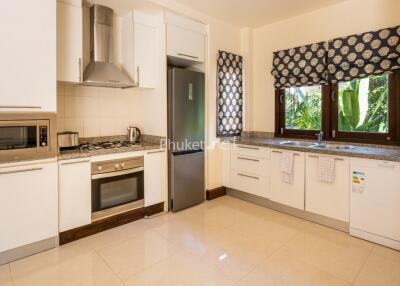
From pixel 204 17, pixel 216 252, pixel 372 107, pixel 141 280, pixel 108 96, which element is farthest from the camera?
pixel 204 17

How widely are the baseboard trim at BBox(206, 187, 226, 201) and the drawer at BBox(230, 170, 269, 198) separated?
20cm

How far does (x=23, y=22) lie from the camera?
1.97m

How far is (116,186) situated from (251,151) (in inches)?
67.4

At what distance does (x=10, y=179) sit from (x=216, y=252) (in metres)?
1.75

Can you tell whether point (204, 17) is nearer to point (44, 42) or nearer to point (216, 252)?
point (44, 42)

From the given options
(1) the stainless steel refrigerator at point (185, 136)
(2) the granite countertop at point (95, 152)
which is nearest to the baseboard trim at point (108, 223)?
(1) the stainless steel refrigerator at point (185, 136)

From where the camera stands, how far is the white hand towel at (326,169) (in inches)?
98.3

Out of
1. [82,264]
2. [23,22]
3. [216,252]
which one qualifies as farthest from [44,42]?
[216,252]

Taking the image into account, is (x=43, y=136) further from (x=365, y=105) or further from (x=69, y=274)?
(x=365, y=105)

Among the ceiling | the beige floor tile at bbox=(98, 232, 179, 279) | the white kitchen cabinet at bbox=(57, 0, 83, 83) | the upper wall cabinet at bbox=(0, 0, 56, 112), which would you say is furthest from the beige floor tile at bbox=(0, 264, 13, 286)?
the ceiling

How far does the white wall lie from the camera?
2729 millimetres

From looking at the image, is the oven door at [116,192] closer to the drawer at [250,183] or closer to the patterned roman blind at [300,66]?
the drawer at [250,183]

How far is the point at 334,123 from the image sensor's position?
3.10 metres

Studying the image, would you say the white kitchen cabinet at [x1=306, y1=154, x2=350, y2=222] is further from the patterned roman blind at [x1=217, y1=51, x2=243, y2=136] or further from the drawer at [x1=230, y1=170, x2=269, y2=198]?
the patterned roman blind at [x1=217, y1=51, x2=243, y2=136]
